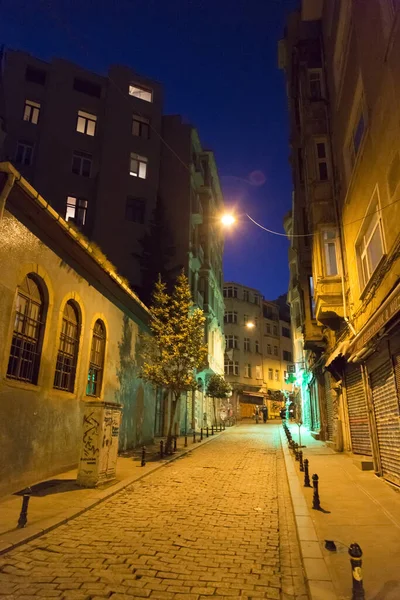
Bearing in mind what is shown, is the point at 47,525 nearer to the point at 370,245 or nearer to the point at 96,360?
the point at 96,360

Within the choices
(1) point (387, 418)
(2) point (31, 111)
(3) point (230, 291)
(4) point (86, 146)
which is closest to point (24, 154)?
(2) point (31, 111)

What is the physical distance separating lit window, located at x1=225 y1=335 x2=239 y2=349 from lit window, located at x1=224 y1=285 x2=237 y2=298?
657 cm

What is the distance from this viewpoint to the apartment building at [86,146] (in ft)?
93.1

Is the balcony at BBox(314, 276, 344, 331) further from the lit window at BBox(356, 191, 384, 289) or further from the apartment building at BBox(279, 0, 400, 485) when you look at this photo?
the lit window at BBox(356, 191, 384, 289)

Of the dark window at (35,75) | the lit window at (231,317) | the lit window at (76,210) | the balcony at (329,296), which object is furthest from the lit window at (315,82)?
the lit window at (231,317)

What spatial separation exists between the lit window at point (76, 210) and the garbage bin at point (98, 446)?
2091 centimetres

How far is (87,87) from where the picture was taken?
104ft

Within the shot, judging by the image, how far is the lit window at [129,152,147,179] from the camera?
98.5 ft

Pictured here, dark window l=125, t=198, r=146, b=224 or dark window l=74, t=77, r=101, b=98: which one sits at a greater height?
dark window l=74, t=77, r=101, b=98

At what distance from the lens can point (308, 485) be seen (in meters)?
9.80

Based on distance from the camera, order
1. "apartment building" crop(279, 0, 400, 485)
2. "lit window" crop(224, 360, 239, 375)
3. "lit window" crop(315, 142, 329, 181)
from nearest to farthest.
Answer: "apartment building" crop(279, 0, 400, 485), "lit window" crop(315, 142, 329, 181), "lit window" crop(224, 360, 239, 375)

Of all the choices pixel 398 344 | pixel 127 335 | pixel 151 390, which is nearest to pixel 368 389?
pixel 398 344

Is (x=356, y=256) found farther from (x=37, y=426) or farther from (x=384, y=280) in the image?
(x=37, y=426)

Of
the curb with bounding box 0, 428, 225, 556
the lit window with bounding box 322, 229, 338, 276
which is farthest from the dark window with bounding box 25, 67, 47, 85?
the curb with bounding box 0, 428, 225, 556
